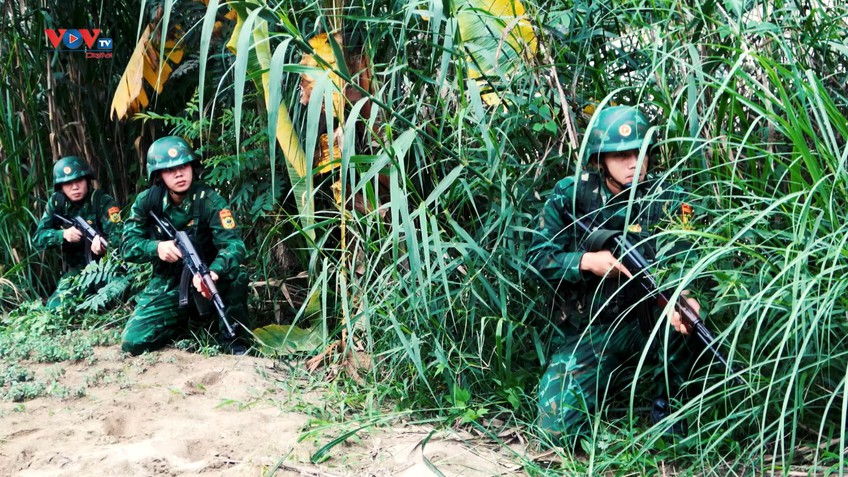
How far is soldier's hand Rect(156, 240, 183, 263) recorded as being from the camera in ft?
14.8

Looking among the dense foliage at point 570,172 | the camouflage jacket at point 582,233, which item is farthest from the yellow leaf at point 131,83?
the camouflage jacket at point 582,233

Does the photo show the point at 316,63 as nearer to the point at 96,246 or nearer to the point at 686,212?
the point at 686,212

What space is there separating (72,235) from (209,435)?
2611mm

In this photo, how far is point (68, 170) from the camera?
542cm

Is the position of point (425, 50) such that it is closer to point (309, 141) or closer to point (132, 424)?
point (309, 141)

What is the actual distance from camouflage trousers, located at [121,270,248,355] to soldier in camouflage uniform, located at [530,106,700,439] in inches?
73.2

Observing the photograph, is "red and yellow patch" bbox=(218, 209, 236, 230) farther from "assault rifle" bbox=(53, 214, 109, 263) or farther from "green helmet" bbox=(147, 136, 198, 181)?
"assault rifle" bbox=(53, 214, 109, 263)

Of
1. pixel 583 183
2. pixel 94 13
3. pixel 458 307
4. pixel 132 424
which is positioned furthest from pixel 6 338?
pixel 583 183

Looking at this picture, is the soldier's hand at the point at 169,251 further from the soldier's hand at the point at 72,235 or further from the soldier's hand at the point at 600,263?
the soldier's hand at the point at 600,263

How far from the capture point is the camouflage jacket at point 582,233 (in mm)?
3125

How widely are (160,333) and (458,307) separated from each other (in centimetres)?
186

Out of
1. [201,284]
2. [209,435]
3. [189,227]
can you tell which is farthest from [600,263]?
[189,227]

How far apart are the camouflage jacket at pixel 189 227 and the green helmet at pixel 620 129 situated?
2.10 meters

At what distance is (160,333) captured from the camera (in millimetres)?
4527
